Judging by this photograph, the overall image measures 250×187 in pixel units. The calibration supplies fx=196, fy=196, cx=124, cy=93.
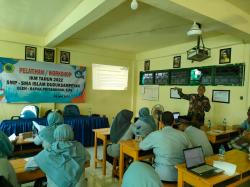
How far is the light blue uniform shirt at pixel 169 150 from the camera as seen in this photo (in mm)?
2221

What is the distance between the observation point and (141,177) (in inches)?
46.2

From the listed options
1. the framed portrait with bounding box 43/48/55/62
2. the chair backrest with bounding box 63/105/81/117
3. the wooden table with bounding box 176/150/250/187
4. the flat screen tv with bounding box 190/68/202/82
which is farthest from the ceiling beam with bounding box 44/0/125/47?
the flat screen tv with bounding box 190/68/202/82

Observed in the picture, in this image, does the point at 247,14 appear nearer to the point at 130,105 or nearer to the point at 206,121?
the point at 206,121

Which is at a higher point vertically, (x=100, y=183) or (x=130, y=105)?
Answer: (x=130, y=105)

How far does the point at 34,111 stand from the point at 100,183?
114 inches

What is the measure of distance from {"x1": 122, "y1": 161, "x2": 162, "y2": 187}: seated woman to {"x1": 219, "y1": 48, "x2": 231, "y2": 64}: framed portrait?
418cm

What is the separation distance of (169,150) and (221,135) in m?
2.07

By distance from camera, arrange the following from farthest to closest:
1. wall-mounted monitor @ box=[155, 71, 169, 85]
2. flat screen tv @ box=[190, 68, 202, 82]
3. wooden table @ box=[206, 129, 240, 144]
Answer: wall-mounted monitor @ box=[155, 71, 169, 85]
flat screen tv @ box=[190, 68, 202, 82]
wooden table @ box=[206, 129, 240, 144]

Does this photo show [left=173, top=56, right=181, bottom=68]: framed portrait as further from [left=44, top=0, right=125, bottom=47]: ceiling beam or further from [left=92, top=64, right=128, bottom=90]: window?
[left=44, top=0, right=125, bottom=47]: ceiling beam

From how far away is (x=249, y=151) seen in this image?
2398 mm

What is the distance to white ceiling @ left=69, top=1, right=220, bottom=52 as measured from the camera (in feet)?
11.3

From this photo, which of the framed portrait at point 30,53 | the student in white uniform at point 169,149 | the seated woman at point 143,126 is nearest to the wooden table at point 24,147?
the seated woman at point 143,126

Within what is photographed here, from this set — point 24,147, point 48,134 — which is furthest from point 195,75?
point 24,147

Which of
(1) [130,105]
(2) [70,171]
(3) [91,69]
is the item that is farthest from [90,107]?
(2) [70,171]
